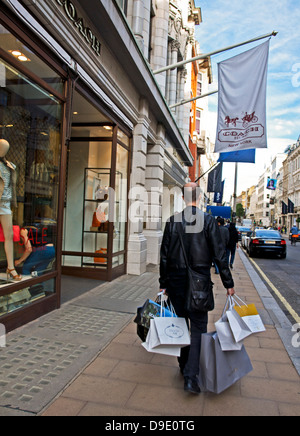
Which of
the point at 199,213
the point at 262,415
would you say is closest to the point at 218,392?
the point at 262,415

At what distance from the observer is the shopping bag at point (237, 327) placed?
287 cm

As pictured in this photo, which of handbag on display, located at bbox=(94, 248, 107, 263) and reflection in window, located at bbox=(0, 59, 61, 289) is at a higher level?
reflection in window, located at bbox=(0, 59, 61, 289)

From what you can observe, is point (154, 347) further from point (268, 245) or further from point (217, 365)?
point (268, 245)

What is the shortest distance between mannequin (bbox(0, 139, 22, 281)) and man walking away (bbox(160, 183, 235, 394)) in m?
2.51

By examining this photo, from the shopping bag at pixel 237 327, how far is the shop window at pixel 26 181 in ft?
9.07

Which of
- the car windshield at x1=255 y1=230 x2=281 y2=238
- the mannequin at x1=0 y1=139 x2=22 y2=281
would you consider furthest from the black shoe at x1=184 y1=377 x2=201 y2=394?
the car windshield at x1=255 y1=230 x2=281 y2=238

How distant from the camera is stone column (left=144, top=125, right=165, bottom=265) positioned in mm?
11695

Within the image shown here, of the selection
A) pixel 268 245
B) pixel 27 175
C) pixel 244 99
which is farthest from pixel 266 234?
pixel 27 175

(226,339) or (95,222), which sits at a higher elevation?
(95,222)

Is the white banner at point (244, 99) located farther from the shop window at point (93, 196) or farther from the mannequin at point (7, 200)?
the mannequin at point (7, 200)

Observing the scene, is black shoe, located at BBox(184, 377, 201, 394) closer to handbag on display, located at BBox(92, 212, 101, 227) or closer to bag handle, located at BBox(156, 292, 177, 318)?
bag handle, located at BBox(156, 292, 177, 318)

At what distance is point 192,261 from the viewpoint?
3.12 meters

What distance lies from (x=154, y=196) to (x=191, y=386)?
9.10 meters

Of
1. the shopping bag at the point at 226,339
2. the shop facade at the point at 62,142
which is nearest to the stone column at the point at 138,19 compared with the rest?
the shop facade at the point at 62,142
